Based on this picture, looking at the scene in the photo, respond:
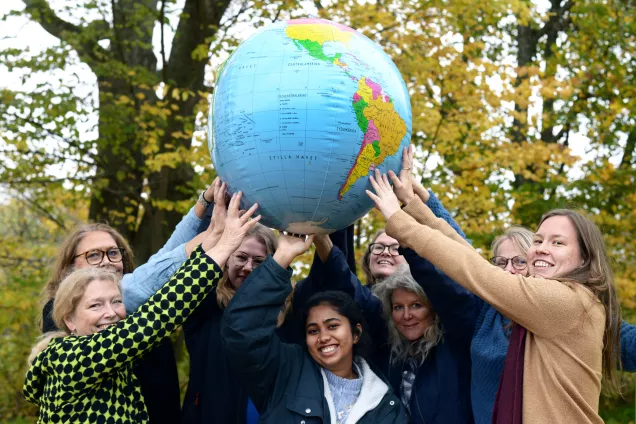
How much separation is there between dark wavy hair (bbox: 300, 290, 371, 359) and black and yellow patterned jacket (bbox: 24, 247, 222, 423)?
574 millimetres

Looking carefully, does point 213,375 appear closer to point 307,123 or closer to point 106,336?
point 106,336

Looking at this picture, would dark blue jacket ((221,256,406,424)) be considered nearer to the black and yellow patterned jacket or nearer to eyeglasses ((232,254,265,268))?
the black and yellow patterned jacket

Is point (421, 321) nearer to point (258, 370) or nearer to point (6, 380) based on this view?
point (258, 370)

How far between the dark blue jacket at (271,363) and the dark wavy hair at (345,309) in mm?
294

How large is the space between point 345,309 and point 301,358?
0.34 metres

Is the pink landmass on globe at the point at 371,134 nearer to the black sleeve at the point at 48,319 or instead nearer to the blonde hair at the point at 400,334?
the blonde hair at the point at 400,334

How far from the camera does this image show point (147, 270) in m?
3.60

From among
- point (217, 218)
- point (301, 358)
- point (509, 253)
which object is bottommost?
point (301, 358)

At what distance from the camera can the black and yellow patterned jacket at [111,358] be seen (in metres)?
3.16

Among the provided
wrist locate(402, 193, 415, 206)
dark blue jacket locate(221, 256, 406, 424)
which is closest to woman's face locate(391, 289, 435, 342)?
dark blue jacket locate(221, 256, 406, 424)

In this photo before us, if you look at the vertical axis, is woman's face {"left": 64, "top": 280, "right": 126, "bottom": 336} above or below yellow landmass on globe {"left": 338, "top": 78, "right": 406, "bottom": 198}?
below

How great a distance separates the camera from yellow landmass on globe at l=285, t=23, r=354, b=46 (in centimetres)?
328

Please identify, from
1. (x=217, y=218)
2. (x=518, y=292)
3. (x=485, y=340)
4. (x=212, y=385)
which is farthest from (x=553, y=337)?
(x=212, y=385)

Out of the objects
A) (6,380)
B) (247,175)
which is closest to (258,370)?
(247,175)
